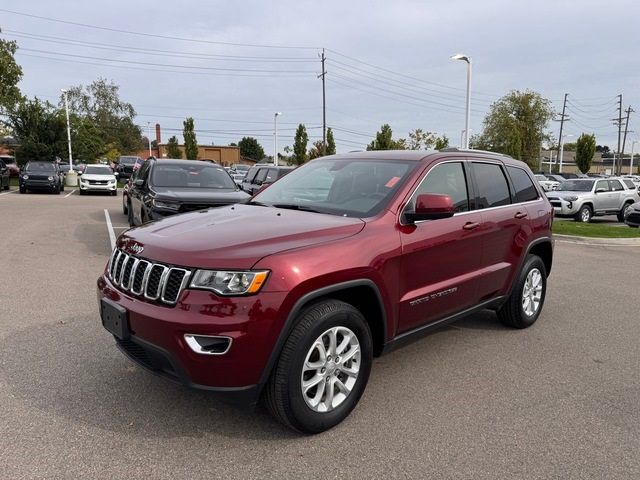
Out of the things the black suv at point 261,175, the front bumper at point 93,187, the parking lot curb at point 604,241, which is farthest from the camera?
the front bumper at point 93,187

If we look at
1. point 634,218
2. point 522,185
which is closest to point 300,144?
point 634,218

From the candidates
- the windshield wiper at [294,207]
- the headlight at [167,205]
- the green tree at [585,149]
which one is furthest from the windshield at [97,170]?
the green tree at [585,149]

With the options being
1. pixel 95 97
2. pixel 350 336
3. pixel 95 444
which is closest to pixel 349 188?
pixel 350 336

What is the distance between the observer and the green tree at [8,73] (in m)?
23.6

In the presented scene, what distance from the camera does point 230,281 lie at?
9.10ft

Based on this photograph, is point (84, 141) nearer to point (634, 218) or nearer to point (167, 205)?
point (167, 205)

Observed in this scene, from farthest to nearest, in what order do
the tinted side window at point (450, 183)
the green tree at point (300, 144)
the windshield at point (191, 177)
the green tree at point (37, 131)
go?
the green tree at point (300, 144) < the green tree at point (37, 131) < the windshield at point (191, 177) < the tinted side window at point (450, 183)

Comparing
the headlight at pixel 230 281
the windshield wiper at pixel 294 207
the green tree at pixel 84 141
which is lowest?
the headlight at pixel 230 281

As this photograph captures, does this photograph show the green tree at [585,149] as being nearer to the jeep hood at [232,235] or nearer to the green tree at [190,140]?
the green tree at [190,140]

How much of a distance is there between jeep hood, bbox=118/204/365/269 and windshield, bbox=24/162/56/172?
76.6 feet

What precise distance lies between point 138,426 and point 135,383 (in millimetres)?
628

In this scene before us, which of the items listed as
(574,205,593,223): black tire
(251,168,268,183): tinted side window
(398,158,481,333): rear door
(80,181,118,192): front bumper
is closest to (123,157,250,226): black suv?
(398,158,481,333): rear door

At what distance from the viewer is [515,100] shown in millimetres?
59188

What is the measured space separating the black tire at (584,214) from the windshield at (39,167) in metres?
22.6
